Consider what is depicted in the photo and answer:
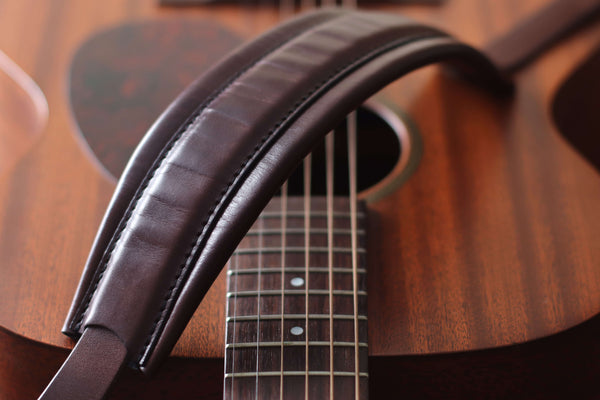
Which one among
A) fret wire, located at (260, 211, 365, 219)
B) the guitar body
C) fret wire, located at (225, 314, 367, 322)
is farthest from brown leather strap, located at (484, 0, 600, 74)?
fret wire, located at (225, 314, 367, 322)

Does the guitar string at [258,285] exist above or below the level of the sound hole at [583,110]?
below

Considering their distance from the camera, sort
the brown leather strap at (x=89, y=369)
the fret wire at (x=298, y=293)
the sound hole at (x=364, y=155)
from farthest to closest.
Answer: the sound hole at (x=364, y=155) < the fret wire at (x=298, y=293) < the brown leather strap at (x=89, y=369)

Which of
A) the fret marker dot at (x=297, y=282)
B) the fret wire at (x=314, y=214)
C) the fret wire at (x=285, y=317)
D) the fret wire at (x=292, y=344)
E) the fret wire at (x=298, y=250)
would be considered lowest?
the fret wire at (x=292, y=344)

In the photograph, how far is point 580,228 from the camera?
1.92ft

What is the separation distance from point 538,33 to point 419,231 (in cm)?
35

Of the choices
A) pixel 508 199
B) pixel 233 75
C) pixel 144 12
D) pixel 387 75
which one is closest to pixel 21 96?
pixel 144 12

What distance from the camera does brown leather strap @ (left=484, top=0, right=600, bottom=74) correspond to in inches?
30.2

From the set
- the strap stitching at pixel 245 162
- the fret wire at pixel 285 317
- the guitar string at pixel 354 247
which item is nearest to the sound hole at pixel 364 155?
the guitar string at pixel 354 247

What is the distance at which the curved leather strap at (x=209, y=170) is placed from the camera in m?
0.43

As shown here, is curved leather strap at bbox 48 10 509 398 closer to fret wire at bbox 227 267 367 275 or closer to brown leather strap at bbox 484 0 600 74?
fret wire at bbox 227 267 367 275

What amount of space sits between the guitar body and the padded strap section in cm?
7

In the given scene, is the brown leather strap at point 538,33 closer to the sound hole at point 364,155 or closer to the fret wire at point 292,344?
the sound hole at point 364,155

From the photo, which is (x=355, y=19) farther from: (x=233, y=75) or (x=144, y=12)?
(x=144, y=12)

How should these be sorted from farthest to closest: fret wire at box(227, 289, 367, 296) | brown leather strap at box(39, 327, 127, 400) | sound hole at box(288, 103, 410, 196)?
sound hole at box(288, 103, 410, 196)
fret wire at box(227, 289, 367, 296)
brown leather strap at box(39, 327, 127, 400)
